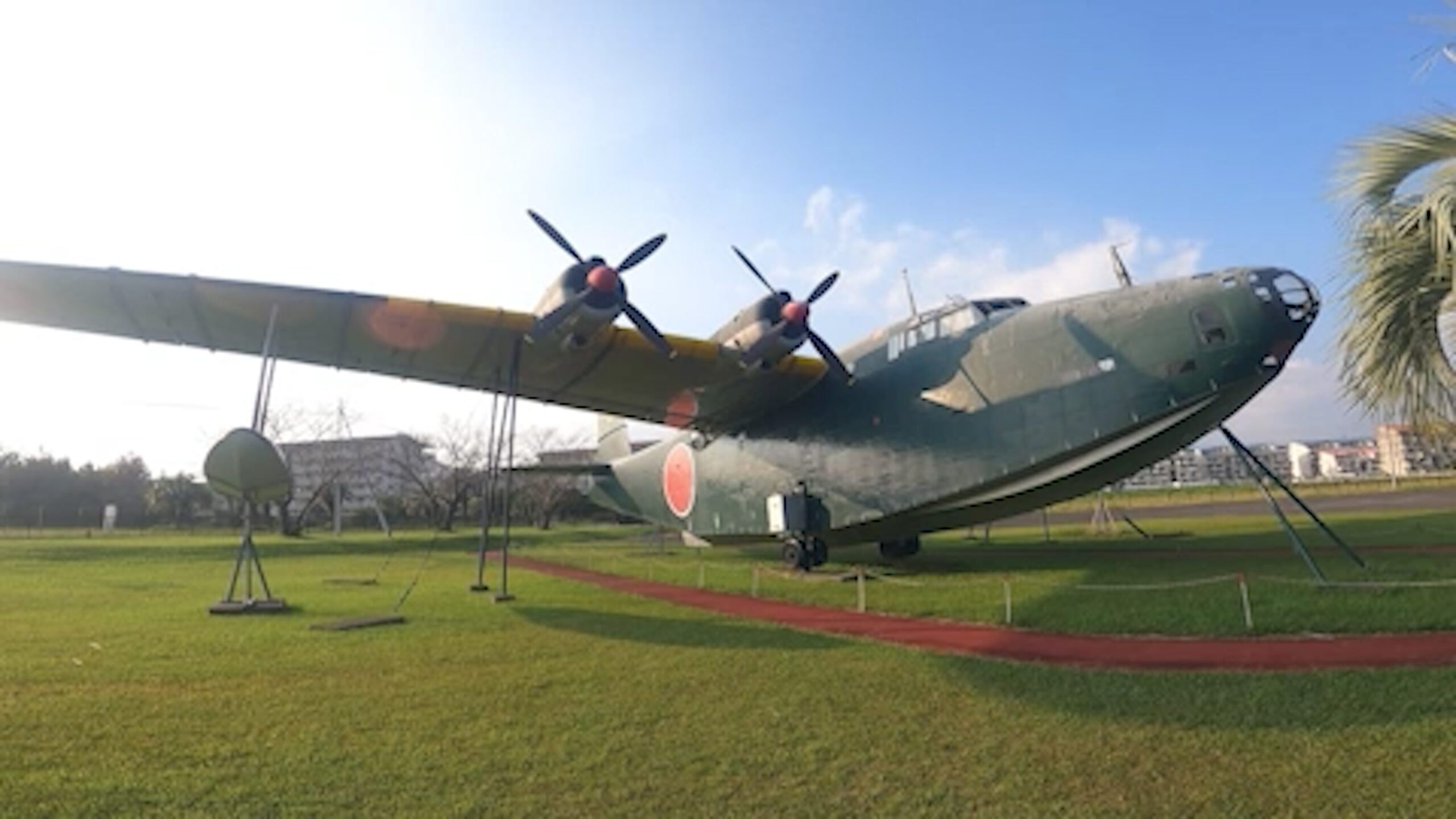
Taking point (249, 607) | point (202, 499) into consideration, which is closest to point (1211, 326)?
point (249, 607)

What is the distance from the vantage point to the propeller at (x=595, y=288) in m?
13.7

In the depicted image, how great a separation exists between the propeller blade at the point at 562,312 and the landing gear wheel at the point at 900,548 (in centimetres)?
1060

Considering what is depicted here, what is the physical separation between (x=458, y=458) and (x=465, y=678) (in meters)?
72.0

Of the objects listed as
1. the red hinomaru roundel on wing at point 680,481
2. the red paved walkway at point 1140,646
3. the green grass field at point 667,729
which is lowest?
the green grass field at point 667,729

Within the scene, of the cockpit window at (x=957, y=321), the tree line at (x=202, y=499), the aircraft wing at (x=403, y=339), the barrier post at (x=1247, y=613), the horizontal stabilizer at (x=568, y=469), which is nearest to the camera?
the barrier post at (x=1247, y=613)

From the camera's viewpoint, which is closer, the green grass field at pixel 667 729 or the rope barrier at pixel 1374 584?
the green grass field at pixel 667 729

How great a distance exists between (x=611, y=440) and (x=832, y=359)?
12281mm

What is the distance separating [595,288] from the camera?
1371 cm

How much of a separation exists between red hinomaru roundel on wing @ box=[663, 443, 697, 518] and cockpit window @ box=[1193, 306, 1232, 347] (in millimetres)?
12440

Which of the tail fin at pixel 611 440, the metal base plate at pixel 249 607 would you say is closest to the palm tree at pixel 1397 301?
the metal base plate at pixel 249 607

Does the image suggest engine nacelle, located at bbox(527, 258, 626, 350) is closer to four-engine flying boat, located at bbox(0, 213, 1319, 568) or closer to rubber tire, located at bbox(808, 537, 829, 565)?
four-engine flying boat, located at bbox(0, 213, 1319, 568)

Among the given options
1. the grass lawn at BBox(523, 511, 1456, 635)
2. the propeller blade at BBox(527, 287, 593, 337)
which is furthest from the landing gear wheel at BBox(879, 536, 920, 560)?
the propeller blade at BBox(527, 287, 593, 337)

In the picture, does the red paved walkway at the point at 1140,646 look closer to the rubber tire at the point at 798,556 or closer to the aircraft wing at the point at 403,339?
the rubber tire at the point at 798,556

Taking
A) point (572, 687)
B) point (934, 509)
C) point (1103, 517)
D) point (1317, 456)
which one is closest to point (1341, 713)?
point (572, 687)
